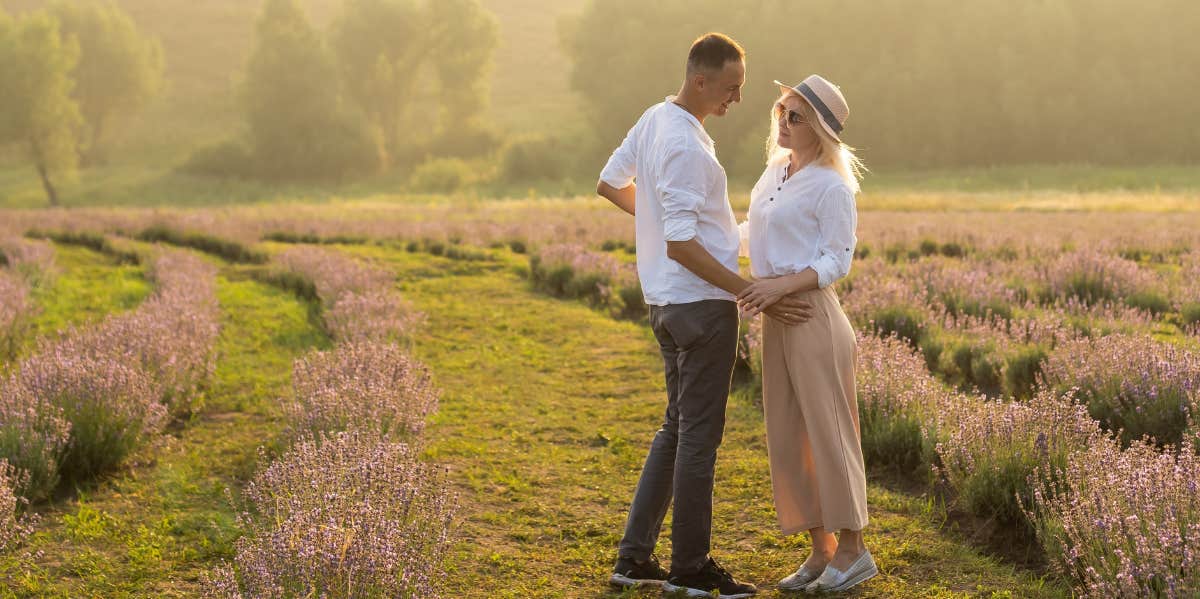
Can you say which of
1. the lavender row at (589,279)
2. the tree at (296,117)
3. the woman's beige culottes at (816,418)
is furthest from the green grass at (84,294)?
the tree at (296,117)

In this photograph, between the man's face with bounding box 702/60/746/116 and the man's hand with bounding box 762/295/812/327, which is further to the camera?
the man's hand with bounding box 762/295/812/327

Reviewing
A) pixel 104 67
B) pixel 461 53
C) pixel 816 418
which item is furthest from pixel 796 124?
pixel 104 67

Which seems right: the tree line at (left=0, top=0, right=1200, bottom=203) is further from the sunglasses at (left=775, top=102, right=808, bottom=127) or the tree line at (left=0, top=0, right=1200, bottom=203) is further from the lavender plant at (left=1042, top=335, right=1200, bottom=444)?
the sunglasses at (left=775, top=102, right=808, bottom=127)

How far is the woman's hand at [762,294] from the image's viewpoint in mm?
3826

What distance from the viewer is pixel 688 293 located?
3.89 meters

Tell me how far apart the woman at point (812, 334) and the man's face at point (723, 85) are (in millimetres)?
220

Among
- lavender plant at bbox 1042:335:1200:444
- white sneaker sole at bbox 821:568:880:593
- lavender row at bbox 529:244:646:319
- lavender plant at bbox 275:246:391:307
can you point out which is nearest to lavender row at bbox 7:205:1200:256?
lavender row at bbox 529:244:646:319

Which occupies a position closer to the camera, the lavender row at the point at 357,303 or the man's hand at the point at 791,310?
the man's hand at the point at 791,310

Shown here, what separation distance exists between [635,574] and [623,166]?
1741 millimetres

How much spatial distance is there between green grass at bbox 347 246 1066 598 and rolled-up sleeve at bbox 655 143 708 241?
5.36 feet

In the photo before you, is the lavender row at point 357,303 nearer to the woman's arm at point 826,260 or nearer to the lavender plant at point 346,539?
the lavender plant at point 346,539

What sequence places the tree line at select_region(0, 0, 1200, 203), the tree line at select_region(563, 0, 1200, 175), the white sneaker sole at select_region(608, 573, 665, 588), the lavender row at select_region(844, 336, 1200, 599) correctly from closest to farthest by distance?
the lavender row at select_region(844, 336, 1200, 599) < the white sneaker sole at select_region(608, 573, 665, 588) < the tree line at select_region(0, 0, 1200, 203) < the tree line at select_region(563, 0, 1200, 175)

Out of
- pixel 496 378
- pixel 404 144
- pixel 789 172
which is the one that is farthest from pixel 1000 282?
pixel 404 144

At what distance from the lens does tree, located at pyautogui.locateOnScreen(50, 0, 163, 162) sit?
208ft
